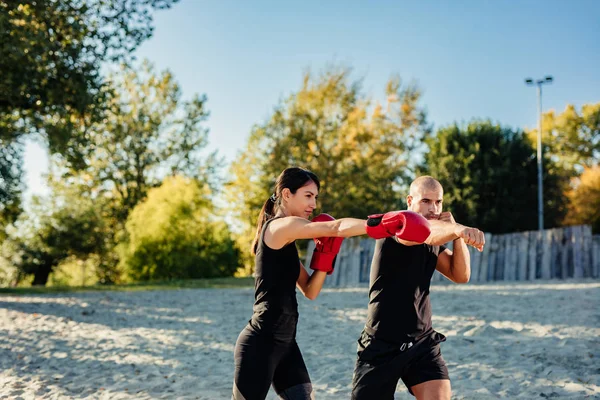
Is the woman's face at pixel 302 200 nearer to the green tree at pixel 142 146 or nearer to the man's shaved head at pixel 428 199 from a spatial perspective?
the man's shaved head at pixel 428 199

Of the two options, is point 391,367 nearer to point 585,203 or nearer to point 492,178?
point 492,178

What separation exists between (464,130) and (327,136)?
608 centimetres

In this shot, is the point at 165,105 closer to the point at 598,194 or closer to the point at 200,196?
the point at 200,196

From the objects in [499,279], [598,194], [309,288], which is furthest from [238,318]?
[598,194]

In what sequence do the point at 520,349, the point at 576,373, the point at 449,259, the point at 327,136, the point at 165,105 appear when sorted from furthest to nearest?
1. the point at 165,105
2. the point at 327,136
3. the point at 520,349
4. the point at 576,373
5. the point at 449,259

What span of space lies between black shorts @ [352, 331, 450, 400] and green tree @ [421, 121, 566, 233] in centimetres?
2004

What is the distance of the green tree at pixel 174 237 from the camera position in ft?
70.3

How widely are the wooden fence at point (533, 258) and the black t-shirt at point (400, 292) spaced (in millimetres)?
13076

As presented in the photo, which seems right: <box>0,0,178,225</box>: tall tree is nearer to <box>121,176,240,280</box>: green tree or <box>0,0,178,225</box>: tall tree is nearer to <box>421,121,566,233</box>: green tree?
<box>121,176,240,280</box>: green tree

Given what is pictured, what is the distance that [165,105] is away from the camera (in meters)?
32.6

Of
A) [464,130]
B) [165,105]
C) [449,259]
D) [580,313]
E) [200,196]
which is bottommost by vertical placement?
[580,313]

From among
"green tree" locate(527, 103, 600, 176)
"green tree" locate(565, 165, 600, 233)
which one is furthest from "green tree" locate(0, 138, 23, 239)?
"green tree" locate(527, 103, 600, 176)

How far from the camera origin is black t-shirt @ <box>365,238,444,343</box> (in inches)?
120

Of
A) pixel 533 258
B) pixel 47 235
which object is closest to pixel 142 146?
pixel 47 235
